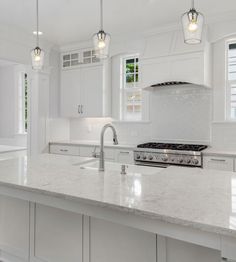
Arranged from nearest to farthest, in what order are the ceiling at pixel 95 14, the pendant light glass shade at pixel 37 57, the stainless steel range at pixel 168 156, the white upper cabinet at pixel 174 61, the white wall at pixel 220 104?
the pendant light glass shade at pixel 37 57
the ceiling at pixel 95 14
the stainless steel range at pixel 168 156
the white upper cabinet at pixel 174 61
the white wall at pixel 220 104

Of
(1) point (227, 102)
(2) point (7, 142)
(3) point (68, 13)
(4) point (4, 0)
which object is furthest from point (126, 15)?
(2) point (7, 142)

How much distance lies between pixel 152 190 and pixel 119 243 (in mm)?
431

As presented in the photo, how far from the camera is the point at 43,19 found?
12.3 ft

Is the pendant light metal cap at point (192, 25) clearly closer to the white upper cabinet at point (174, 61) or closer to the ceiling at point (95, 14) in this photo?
the ceiling at point (95, 14)

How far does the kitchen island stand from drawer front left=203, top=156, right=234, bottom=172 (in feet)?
4.58

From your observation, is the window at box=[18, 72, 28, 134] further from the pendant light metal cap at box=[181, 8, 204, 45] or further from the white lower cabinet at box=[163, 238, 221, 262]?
the white lower cabinet at box=[163, 238, 221, 262]

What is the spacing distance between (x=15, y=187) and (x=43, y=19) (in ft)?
9.50

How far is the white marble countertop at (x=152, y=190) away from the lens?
3.74ft

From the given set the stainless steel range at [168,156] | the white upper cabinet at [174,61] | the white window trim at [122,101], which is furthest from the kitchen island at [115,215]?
the white window trim at [122,101]

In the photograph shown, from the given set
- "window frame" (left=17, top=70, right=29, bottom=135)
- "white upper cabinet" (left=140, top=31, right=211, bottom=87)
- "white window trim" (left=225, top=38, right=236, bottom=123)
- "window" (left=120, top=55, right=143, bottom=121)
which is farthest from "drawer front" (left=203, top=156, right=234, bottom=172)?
"window frame" (left=17, top=70, right=29, bottom=135)

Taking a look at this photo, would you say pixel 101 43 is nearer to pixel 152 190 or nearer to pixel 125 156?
pixel 152 190

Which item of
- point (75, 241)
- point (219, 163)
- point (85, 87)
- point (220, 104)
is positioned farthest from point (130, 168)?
point (85, 87)

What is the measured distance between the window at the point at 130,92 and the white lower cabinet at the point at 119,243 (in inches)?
125

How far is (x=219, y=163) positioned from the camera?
3322 millimetres
